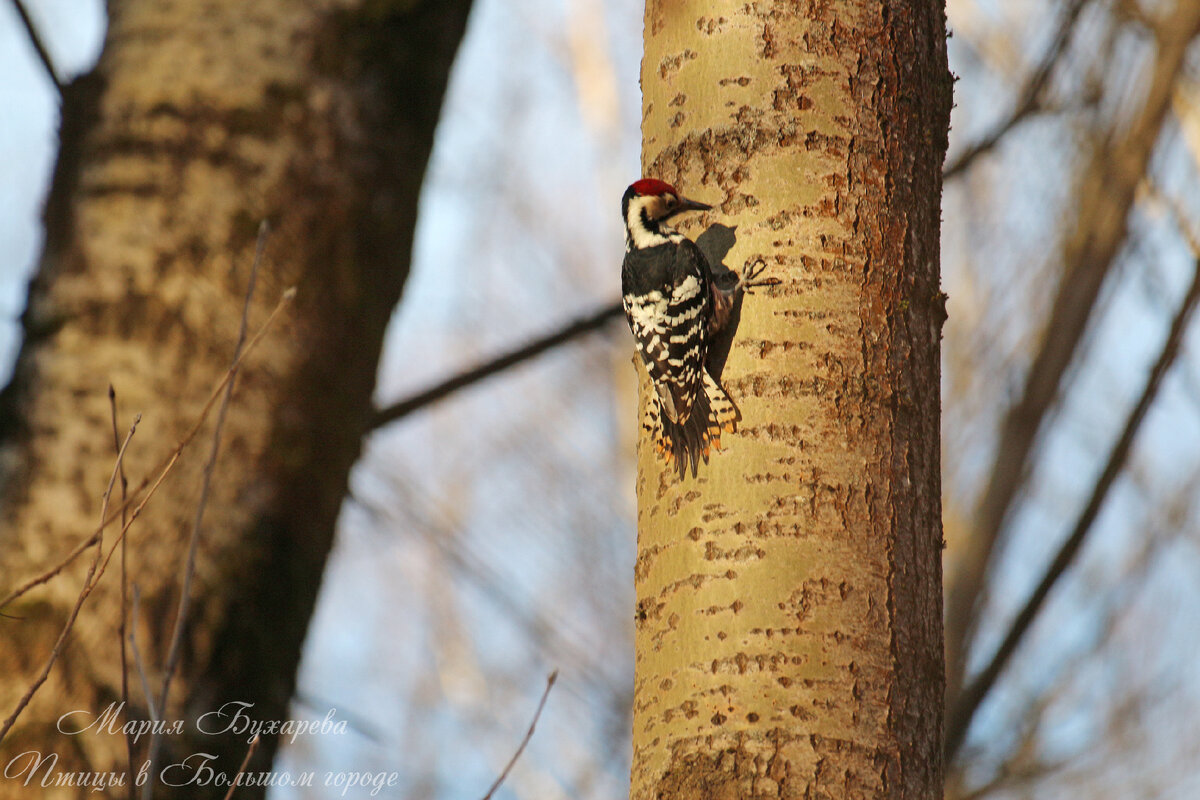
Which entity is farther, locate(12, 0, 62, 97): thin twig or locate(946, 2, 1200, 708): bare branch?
locate(946, 2, 1200, 708): bare branch

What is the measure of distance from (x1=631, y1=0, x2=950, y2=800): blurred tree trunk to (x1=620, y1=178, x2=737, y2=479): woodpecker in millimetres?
39

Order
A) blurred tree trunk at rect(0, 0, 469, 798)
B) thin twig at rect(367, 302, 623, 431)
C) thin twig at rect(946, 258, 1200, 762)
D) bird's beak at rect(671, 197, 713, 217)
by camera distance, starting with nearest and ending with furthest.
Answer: bird's beak at rect(671, 197, 713, 217) → blurred tree trunk at rect(0, 0, 469, 798) → thin twig at rect(946, 258, 1200, 762) → thin twig at rect(367, 302, 623, 431)

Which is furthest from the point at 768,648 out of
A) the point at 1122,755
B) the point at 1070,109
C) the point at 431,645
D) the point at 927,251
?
the point at 431,645

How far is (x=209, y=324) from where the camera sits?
9.16 feet

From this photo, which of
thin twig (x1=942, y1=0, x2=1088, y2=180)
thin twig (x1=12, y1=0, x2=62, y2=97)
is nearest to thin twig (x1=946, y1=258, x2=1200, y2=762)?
thin twig (x1=942, y1=0, x2=1088, y2=180)

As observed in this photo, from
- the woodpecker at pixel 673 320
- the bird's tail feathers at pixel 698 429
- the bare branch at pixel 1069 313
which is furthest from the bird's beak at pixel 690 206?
the bare branch at pixel 1069 313

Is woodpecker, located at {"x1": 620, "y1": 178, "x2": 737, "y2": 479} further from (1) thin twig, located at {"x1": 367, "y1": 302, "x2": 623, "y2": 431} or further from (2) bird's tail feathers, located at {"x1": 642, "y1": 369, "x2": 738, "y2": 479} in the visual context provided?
(1) thin twig, located at {"x1": 367, "y1": 302, "x2": 623, "y2": 431}

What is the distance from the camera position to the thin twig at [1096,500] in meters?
2.83

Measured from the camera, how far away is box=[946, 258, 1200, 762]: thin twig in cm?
283

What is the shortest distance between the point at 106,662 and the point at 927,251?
1.88 metres

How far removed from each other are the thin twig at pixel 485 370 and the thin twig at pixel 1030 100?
1.10 meters

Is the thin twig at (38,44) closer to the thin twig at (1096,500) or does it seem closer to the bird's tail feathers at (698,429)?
the bird's tail feathers at (698,429)

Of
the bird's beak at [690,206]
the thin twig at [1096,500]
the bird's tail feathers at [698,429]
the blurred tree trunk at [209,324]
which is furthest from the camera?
the thin twig at [1096,500]

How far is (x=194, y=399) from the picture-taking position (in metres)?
2.74
